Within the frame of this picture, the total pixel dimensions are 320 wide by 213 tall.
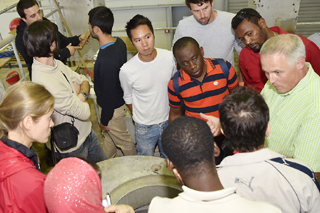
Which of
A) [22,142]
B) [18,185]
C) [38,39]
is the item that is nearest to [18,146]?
[22,142]

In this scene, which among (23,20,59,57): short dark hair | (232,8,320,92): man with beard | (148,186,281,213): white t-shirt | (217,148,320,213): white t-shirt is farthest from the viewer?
(232,8,320,92): man with beard

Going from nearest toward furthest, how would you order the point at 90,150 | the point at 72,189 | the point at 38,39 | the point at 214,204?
the point at 214,204, the point at 72,189, the point at 38,39, the point at 90,150

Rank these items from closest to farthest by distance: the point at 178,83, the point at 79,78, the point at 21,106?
the point at 21,106, the point at 178,83, the point at 79,78

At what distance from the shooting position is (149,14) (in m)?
7.50

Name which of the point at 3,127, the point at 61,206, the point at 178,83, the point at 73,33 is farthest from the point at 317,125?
the point at 73,33

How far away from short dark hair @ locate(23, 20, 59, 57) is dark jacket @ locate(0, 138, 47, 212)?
1.00m

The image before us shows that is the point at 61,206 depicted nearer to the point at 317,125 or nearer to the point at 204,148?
the point at 204,148

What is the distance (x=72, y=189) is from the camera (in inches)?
45.6

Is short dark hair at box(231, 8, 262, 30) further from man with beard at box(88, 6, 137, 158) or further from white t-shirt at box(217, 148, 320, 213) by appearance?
white t-shirt at box(217, 148, 320, 213)

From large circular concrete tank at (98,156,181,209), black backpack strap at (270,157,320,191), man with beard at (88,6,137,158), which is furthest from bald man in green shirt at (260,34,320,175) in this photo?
man with beard at (88,6,137,158)

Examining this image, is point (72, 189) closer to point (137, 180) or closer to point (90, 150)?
point (137, 180)

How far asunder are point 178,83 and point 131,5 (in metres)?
5.87

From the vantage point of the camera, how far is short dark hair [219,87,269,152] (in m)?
1.34

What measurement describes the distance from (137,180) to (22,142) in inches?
47.3
